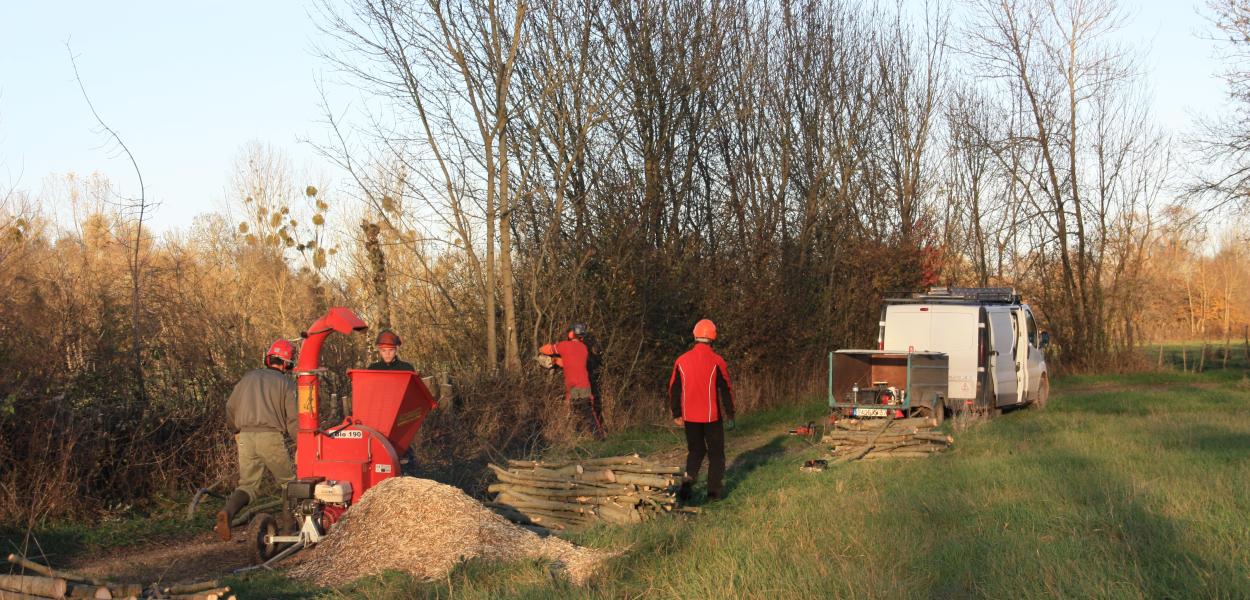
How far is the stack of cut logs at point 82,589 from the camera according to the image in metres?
6.66

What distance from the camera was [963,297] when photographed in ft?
70.2

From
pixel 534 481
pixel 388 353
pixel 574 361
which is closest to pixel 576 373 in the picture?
pixel 574 361

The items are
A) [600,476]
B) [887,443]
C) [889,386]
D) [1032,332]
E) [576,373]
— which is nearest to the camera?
[600,476]

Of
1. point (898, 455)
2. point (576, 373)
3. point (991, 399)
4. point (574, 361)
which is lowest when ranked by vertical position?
point (898, 455)

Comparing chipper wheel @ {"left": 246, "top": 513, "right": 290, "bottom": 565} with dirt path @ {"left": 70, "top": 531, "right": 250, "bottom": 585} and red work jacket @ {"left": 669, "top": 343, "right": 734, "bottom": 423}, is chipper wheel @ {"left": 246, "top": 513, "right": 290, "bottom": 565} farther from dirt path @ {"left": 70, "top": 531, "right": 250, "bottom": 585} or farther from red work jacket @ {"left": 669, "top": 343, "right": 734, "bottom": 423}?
red work jacket @ {"left": 669, "top": 343, "right": 734, "bottom": 423}

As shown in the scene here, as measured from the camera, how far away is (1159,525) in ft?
27.5

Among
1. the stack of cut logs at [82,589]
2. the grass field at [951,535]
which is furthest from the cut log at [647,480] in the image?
the stack of cut logs at [82,589]

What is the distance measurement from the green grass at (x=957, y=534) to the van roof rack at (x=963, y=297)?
586 cm

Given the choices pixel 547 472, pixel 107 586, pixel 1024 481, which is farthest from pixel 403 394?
pixel 1024 481

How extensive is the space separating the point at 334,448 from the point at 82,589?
3.22m

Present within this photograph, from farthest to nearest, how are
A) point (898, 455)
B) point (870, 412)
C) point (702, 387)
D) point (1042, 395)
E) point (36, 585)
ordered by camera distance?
point (1042, 395) → point (870, 412) → point (898, 455) → point (702, 387) → point (36, 585)

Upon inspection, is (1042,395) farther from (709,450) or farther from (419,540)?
(419,540)

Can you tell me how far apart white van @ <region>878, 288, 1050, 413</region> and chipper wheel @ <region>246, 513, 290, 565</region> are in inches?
502

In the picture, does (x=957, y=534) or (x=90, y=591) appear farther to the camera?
(x=957, y=534)
